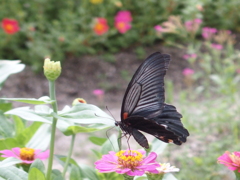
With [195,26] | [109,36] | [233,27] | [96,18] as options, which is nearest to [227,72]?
[195,26]

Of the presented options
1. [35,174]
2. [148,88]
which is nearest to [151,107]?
[148,88]

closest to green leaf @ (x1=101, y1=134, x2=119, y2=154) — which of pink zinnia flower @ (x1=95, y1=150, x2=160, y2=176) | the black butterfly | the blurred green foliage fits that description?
the black butterfly

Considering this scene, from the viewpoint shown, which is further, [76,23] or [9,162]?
[76,23]

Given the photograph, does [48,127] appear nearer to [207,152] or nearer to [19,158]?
[19,158]

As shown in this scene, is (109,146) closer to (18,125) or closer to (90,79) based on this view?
(18,125)

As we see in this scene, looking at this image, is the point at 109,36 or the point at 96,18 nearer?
the point at 96,18

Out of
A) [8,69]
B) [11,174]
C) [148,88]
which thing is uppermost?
[8,69]
